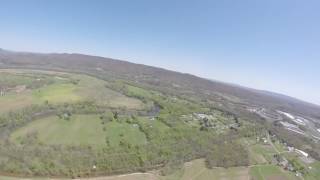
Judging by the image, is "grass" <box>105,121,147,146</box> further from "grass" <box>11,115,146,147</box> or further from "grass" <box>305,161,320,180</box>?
"grass" <box>305,161,320,180</box>

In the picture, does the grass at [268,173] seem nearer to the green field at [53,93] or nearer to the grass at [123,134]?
the grass at [123,134]

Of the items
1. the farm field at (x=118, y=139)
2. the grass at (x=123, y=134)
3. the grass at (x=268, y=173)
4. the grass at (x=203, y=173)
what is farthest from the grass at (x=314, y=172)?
the grass at (x=123, y=134)

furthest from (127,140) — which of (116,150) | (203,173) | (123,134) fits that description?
(203,173)

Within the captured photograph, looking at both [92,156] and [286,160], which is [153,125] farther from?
[286,160]

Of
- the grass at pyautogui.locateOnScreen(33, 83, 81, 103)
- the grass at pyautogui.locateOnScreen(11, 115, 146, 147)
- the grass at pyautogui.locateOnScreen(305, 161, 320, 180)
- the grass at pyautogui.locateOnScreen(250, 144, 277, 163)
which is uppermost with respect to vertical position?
the grass at pyautogui.locateOnScreen(33, 83, 81, 103)

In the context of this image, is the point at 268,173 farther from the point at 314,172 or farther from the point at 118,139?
the point at 118,139

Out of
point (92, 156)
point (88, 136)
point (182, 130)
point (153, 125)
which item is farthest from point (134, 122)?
point (92, 156)

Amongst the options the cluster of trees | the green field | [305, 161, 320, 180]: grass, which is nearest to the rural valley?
the cluster of trees

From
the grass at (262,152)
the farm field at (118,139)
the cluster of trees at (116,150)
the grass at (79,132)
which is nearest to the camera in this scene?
the cluster of trees at (116,150)
